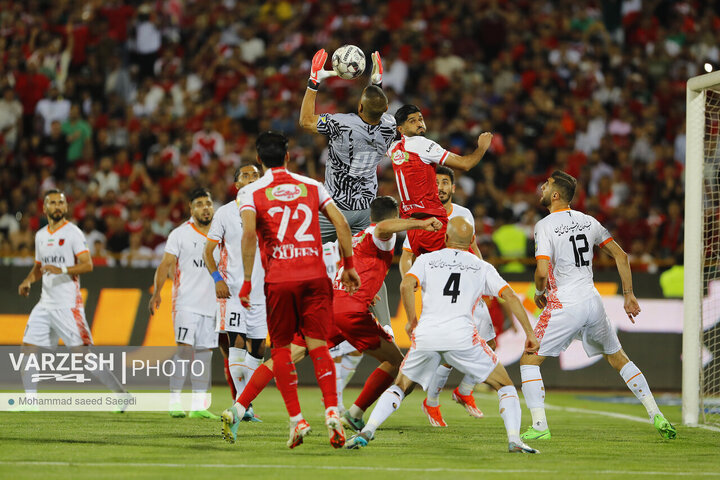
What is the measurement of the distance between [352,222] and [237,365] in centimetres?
221

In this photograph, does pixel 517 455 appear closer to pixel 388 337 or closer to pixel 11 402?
pixel 388 337

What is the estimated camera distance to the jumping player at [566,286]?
9.99 metres

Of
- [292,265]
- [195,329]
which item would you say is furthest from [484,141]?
[195,329]

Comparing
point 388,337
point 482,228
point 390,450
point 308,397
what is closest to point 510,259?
point 482,228

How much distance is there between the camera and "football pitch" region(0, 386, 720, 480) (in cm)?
741

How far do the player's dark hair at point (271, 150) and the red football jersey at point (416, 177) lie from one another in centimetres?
218

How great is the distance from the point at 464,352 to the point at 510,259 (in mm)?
8970

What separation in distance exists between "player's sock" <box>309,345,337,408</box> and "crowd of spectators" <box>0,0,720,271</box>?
9.36 m

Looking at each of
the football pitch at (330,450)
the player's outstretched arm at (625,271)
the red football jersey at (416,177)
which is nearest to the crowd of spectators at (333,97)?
the football pitch at (330,450)

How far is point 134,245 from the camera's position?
17828 mm

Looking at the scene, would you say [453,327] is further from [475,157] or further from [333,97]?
[333,97]

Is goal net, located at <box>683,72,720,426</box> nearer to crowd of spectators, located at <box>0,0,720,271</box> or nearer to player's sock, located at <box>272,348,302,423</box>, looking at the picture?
player's sock, located at <box>272,348,302,423</box>

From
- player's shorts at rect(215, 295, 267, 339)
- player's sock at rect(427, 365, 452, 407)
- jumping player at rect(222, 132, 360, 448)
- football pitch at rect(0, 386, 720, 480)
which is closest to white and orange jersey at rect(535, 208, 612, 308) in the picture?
football pitch at rect(0, 386, 720, 480)

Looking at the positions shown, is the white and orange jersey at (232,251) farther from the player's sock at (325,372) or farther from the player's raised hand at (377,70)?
the player's sock at (325,372)
